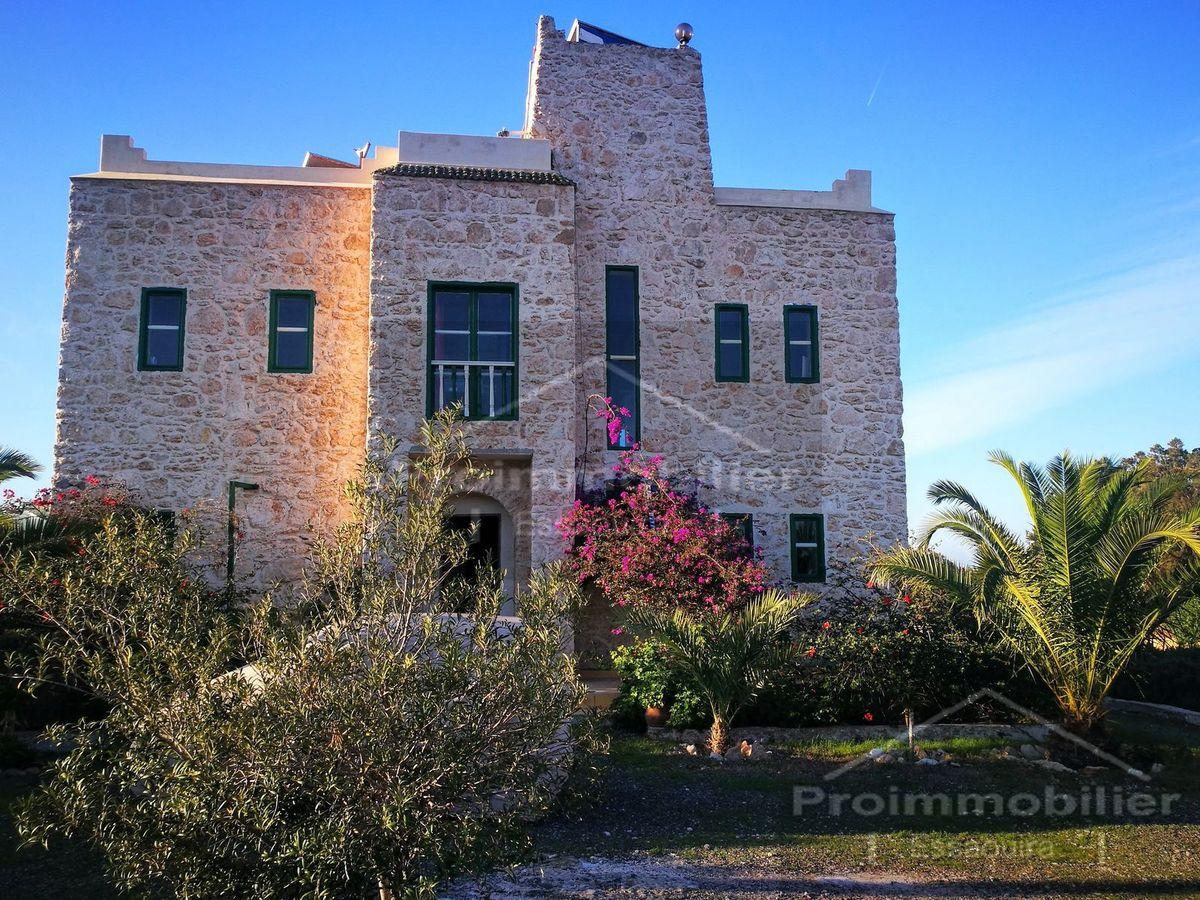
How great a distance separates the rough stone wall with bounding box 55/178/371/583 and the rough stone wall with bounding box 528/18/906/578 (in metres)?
3.94

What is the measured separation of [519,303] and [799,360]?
16.5 ft

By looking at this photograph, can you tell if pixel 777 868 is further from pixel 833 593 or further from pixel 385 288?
pixel 385 288

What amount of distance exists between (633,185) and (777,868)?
41.1ft

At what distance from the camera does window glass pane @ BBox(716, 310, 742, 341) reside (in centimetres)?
1742

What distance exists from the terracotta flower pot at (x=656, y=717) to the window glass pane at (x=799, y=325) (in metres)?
7.77

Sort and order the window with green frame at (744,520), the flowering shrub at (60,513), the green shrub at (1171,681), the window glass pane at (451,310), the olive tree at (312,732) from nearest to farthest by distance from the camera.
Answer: the olive tree at (312,732) < the flowering shrub at (60,513) < the window glass pane at (451,310) < the green shrub at (1171,681) < the window with green frame at (744,520)

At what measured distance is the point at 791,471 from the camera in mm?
17234

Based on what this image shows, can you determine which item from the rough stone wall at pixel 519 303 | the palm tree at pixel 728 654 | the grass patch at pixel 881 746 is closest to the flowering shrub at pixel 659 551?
the rough stone wall at pixel 519 303

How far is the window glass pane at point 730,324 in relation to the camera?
57.2ft

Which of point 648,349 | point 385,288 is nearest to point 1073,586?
point 648,349

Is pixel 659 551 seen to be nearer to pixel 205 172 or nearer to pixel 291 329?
pixel 291 329

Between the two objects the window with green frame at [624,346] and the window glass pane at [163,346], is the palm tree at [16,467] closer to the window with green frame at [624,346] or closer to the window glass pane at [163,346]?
the window glass pane at [163,346]

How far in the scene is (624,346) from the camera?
674 inches

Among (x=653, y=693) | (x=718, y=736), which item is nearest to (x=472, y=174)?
(x=653, y=693)
